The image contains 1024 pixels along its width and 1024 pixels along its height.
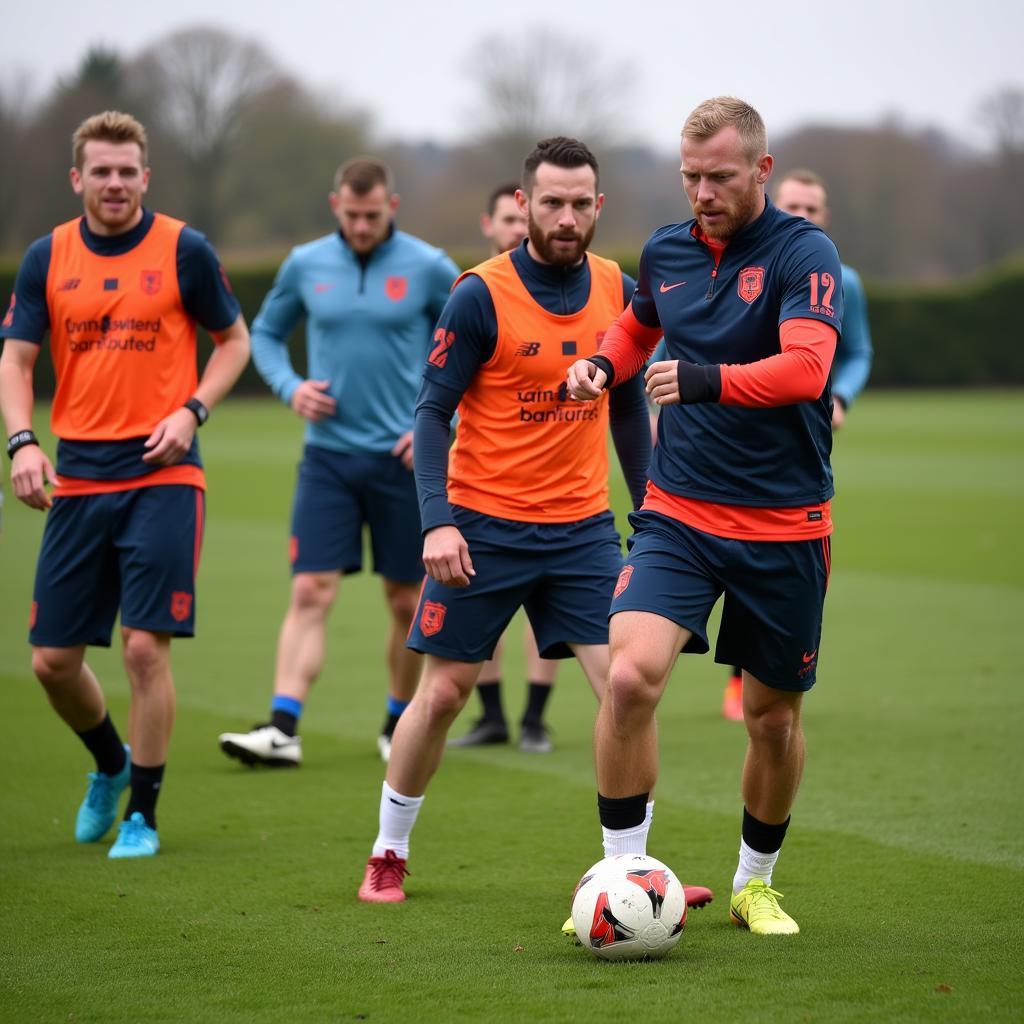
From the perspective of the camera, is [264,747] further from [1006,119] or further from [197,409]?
[1006,119]

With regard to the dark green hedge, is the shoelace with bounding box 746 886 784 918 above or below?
below

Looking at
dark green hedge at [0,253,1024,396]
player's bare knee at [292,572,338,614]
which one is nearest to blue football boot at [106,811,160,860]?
player's bare knee at [292,572,338,614]

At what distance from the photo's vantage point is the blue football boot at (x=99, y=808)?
629cm

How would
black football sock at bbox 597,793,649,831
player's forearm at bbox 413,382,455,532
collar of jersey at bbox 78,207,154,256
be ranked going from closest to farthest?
black football sock at bbox 597,793,649,831 < player's forearm at bbox 413,382,455,532 < collar of jersey at bbox 78,207,154,256

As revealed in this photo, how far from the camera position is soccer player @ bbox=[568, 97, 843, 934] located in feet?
15.0

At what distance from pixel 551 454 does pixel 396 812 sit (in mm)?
1353

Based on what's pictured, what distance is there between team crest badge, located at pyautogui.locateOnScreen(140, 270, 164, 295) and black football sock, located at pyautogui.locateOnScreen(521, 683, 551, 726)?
3.02 m

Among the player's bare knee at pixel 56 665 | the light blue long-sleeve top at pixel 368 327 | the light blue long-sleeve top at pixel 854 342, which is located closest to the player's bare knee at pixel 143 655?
the player's bare knee at pixel 56 665

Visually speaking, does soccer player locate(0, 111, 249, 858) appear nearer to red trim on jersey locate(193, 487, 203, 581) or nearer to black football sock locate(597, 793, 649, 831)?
red trim on jersey locate(193, 487, 203, 581)

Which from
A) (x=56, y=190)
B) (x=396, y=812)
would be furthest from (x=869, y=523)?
→ (x=56, y=190)

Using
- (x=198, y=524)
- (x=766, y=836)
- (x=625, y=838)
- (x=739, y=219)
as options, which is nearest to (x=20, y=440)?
(x=198, y=524)

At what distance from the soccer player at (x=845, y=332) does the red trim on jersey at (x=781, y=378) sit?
4283 millimetres

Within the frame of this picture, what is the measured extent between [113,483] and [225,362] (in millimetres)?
717

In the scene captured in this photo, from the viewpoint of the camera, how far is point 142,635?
598cm
